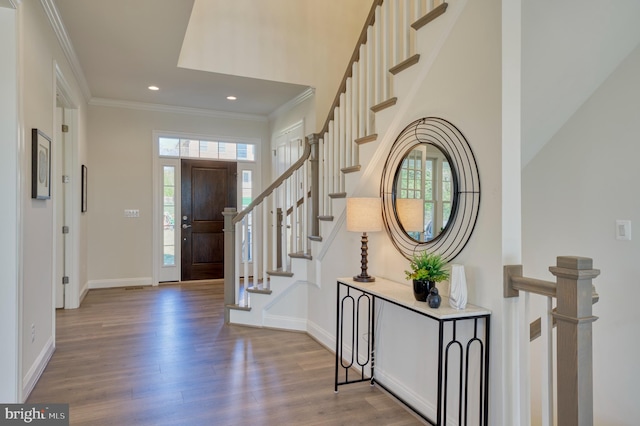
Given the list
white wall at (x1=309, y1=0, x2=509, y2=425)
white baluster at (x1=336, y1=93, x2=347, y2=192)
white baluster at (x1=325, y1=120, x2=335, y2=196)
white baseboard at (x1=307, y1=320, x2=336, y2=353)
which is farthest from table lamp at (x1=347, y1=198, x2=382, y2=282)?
white baseboard at (x1=307, y1=320, x2=336, y2=353)

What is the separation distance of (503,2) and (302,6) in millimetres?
3676

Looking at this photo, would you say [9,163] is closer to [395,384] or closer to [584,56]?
[395,384]

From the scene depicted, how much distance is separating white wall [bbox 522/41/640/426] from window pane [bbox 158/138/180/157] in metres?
5.21

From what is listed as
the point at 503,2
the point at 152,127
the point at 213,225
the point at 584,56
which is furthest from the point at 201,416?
the point at 152,127

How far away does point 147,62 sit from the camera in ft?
14.0

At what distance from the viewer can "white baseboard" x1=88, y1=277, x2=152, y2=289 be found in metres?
5.73

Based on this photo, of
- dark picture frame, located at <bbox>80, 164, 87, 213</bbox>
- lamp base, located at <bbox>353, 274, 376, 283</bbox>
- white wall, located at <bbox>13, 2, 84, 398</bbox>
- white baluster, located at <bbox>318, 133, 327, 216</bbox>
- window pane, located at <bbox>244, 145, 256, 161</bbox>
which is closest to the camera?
white wall, located at <bbox>13, 2, 84, 398</bbox>

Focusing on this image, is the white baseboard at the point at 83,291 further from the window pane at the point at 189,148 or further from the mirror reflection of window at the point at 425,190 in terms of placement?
the mirror reflection of window at the point at 425,190

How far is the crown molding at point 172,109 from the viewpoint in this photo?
5726 mm

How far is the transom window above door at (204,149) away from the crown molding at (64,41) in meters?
1.37

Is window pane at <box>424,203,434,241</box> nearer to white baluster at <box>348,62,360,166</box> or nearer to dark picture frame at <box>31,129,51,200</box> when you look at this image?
white baluster at <box>348,62,360,166</box>

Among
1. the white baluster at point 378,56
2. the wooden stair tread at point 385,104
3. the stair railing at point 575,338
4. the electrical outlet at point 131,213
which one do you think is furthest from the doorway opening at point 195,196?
the stair railing at point 575,338

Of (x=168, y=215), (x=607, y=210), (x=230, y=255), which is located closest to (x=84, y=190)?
(x=168, y=215)

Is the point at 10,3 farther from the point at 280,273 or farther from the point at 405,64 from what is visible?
the point at 280,273
